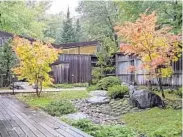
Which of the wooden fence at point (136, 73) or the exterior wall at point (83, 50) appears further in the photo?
the exterior wall at point (83, 50)

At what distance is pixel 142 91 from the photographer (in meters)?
10.6

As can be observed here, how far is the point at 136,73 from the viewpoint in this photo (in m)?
16.0

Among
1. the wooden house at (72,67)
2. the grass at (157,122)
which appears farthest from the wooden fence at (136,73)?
the wooden house at (72,67)

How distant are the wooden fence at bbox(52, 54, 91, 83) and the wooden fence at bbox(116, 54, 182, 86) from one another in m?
4.47

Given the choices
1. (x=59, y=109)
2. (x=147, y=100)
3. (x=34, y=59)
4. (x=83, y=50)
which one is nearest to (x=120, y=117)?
(x=147, y=100)

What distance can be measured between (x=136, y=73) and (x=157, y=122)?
783cm

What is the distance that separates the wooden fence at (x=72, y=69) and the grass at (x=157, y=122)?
1316 cm

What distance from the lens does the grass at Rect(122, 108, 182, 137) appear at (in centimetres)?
660

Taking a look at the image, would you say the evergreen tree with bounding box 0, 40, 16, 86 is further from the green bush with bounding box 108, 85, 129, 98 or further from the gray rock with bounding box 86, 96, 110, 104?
the green bush with bounding box 108, 85, 129, 98

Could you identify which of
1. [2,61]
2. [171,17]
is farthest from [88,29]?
[171,17]

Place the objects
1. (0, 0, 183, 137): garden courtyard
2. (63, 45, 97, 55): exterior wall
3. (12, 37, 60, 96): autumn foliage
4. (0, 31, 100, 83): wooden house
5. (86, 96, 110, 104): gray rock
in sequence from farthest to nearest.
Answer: (63, 45, 97, 55): exterior wall → (0, 31, 100, 83): wooden house → (12, 37, 60, 96): autumn foliage → (86, 96, 110, 104): gray rock → (0, 0, 183, 137): garden courtyard

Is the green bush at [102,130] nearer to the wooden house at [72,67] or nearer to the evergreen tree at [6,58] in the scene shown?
the evergreen tree at [6,58]

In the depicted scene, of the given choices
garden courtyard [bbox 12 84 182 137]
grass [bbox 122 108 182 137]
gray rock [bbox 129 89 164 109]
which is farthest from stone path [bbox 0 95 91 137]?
gray rock [bbox 129 89 164 109]

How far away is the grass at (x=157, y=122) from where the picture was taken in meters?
6.60
